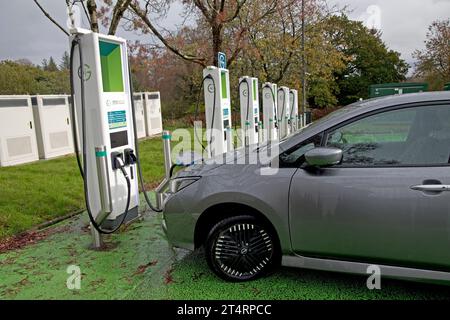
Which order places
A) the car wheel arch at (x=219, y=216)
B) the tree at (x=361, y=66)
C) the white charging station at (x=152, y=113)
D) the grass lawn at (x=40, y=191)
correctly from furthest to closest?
the tree at (x=361, y=66) < the white charging station at (x=152, y=113) < the grass lawn at (x=40, y=191) < the car wheel arch at (x=219, y=216)

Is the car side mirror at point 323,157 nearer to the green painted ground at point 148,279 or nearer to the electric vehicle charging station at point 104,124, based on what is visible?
the green painted ground at point 148,279

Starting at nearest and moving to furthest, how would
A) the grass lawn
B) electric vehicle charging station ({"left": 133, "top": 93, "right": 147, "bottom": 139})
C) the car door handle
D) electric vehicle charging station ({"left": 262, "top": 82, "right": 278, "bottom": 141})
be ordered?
the car door handle, the grass lawn, electric vehicle charging station ({"left": 262, "top": 82, "right": 278, "bottom": 141}), electric vehicle charging station ({"left": 133, "top": 93, "right": 147, "bottom": 139})

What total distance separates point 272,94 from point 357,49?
2686cm

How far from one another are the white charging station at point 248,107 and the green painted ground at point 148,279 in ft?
17.8

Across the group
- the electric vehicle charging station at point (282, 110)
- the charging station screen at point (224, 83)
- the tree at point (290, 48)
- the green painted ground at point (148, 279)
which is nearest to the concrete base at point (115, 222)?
the green painted ground at point (148, 279)

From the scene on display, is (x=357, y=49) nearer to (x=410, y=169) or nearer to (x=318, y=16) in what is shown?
(x=318, y=16)

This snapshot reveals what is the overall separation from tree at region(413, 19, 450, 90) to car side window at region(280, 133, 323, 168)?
23535mm

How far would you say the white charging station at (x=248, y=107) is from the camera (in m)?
9.04

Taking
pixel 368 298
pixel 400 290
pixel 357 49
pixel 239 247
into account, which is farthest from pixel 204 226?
pixel 357 49

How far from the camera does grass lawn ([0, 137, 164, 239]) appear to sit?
4.78m

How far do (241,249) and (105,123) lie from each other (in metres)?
2.03

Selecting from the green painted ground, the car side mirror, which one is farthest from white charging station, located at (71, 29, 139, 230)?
the car side mirror

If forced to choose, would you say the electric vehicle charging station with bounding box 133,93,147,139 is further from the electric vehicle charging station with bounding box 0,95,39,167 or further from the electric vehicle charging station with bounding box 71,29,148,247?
the electric vehicle charging station with bounding box 71,29,148,247

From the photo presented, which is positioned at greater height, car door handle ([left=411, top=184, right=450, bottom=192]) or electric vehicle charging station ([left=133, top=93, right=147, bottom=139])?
electric vehicle charging station ([left=133, top=93, right=147, bottom=139])
